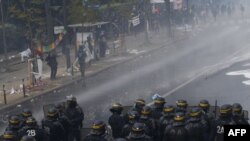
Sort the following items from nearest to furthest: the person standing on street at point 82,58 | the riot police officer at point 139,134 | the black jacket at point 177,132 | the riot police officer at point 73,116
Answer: the riot police officer at point 139,134, the black jacket at point 177,132, the riot police officer at point 73,116, the person standing on street at point 82,58

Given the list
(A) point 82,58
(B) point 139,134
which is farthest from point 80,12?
(B) point 139,134

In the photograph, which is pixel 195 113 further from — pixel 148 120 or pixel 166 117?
pixel 148 120

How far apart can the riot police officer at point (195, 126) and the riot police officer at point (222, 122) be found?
0.41 meters

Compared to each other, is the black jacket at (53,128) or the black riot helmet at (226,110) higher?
the black riot helmet at (226,110)

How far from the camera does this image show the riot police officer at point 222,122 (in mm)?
12391

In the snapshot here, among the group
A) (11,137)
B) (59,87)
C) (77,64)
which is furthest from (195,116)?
(77,64)

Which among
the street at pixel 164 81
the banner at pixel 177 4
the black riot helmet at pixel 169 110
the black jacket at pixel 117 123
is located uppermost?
the banner at pixel 177 4

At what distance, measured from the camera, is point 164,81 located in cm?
2869

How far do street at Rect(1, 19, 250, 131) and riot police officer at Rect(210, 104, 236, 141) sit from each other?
27.7ft

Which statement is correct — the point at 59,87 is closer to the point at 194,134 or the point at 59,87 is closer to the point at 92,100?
the point at 92,100

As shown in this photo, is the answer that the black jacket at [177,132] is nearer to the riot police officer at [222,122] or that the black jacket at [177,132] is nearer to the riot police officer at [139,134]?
the riot police officer at [139,134]

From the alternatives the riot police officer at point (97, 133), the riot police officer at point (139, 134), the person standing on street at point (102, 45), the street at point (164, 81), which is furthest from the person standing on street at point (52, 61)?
the riot police officer at point (139, 134)

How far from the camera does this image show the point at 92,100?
81.7 feet

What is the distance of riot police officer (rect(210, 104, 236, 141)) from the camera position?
12.4 m
